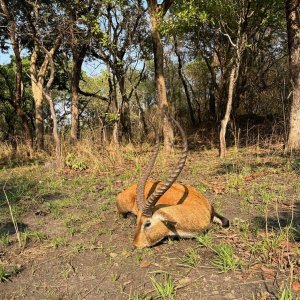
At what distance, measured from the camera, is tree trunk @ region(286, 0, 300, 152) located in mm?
9383

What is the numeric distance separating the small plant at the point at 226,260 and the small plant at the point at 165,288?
1.76 feet

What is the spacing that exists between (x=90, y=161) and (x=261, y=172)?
14.0ft

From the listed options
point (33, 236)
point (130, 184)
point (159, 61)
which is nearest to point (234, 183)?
point (130, 184)

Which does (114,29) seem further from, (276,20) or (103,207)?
(103,207)

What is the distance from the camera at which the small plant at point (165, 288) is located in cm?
332

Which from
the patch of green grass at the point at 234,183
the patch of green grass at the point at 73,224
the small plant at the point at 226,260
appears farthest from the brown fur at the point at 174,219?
the patch of green grass at the point at 234,183

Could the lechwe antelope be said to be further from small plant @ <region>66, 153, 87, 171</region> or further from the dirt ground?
small plant @ <region>66, 153, 87, 171</region>

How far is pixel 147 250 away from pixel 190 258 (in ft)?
1.85

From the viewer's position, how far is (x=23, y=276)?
157 inches

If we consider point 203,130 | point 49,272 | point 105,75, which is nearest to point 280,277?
point 49,272

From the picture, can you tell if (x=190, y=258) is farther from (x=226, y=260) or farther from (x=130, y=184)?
(x=130, y=184)

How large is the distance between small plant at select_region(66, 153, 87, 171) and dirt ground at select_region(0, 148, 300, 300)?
197 centimetres

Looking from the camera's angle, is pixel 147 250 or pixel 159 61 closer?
pixel 147 250

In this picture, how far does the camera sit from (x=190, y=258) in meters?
3.92
